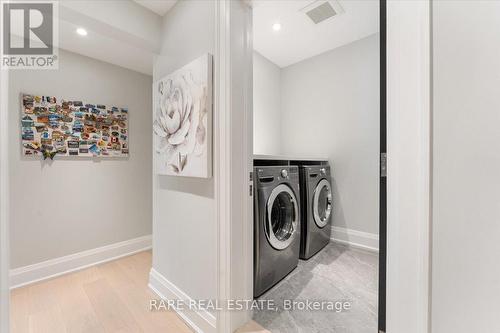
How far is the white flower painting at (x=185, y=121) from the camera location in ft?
4.17

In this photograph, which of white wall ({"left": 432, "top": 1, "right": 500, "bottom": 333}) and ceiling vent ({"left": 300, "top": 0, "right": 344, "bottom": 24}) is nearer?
white wall ({"left": 432, "top": 1, "right": 500, "bottom": 333})

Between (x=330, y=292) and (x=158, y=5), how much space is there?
268 centimetres

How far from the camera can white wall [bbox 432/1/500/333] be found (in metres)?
0.54

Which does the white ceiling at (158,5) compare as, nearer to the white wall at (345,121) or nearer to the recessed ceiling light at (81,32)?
the recessed ceiling light at (81,32)

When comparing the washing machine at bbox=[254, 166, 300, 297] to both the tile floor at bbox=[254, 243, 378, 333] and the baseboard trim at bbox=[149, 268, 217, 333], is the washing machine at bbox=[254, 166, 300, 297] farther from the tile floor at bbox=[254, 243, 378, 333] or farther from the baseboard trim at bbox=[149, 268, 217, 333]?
the baseboard trim at bbox=[149, 268, 217, 333]

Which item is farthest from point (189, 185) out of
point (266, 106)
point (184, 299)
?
point (266, 106)

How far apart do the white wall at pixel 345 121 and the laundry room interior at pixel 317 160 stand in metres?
0.01

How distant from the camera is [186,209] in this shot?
149cm

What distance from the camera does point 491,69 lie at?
1.77ft

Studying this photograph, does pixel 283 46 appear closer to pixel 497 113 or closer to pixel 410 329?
pixel 497 113

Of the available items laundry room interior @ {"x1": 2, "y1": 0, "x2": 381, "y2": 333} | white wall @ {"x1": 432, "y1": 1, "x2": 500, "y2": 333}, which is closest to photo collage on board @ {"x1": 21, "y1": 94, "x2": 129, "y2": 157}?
laundry room interior @ {"x1": 2, "y1": 0, "x2": 381, "y2": 333}

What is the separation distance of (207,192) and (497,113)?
1.24 meters

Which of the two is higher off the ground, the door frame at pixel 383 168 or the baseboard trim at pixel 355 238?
the door frame at pixel 383 168

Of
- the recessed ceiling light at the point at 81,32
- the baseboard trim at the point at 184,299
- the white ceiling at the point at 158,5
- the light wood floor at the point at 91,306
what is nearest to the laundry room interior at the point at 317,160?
the baseboard trim at the point at 184,299
